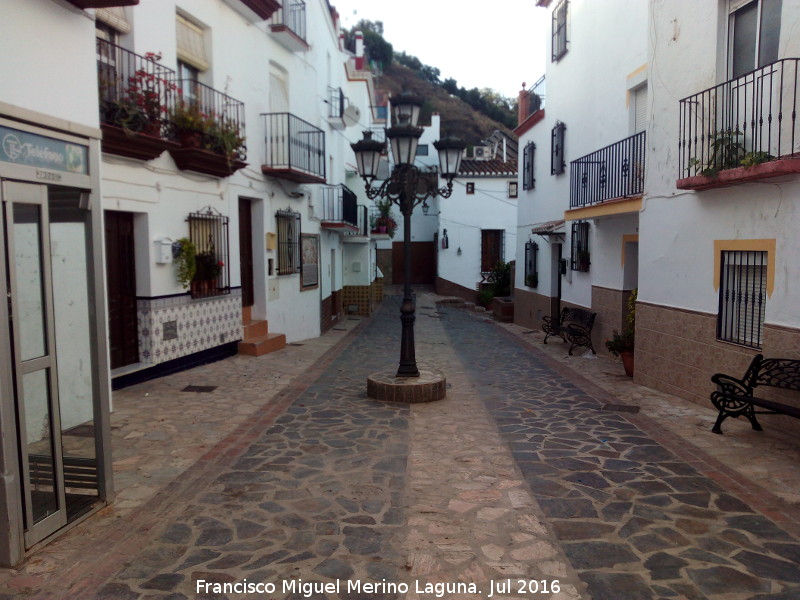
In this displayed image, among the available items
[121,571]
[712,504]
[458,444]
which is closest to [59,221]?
[121,571]

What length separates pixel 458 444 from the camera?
629 cm

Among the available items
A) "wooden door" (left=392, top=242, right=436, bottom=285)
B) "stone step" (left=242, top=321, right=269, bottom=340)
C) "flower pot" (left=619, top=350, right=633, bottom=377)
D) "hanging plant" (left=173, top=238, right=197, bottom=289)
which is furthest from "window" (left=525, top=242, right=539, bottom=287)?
"wooden door" (left=392, top=242, right=436, bottom=285)

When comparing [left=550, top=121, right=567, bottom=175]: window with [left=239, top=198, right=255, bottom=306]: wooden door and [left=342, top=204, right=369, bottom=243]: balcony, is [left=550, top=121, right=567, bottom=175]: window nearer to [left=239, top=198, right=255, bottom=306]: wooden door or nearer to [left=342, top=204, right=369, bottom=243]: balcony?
[left=342, top=204, right=369, bottom=243]: balcony

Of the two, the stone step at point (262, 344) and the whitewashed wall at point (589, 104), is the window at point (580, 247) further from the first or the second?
the stone step at point (262, 344)

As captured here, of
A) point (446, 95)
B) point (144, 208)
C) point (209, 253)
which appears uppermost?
point (446, 95)

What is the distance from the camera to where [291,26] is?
44.4 ft

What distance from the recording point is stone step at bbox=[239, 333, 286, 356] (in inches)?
448

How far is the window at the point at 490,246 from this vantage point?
2830 centimetres

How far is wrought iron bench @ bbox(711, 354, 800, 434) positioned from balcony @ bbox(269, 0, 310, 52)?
34.4 feet

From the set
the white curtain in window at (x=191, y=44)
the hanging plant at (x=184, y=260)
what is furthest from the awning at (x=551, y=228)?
the hanging plant at (x=184, y=260)

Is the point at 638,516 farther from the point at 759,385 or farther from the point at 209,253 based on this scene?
the point at 209,253

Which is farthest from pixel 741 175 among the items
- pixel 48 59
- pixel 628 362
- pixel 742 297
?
pixel 48 59

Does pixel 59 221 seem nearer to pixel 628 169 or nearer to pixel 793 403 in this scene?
pixel 793 403

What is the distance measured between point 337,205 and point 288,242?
184 inches
